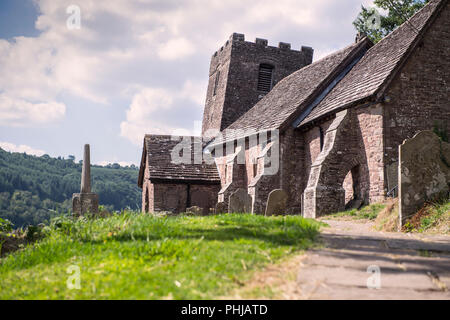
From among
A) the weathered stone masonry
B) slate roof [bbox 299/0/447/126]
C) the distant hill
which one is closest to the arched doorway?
the weathered stone masonry

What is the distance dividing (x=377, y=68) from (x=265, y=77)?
54.5ft

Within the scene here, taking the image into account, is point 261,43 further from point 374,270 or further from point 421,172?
point 374,270

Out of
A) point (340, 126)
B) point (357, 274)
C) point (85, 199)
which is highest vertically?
point (340, 126)

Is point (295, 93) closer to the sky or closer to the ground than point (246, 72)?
closer to the ground

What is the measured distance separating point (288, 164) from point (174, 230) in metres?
13.6

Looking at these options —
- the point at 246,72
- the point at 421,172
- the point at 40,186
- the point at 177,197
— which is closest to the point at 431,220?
the point at 421,172

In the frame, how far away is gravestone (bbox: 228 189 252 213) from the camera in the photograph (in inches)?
473

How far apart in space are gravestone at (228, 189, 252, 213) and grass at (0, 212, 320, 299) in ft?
17.9

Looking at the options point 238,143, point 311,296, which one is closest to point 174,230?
point 311,296

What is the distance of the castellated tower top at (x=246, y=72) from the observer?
101 ft

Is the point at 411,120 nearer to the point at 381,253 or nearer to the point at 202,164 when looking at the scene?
the point at 381,253

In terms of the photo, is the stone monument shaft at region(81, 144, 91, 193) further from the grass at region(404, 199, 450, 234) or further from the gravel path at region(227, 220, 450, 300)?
the gravel path at region(227, 220, 450, 300)

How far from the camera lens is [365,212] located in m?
12.6
